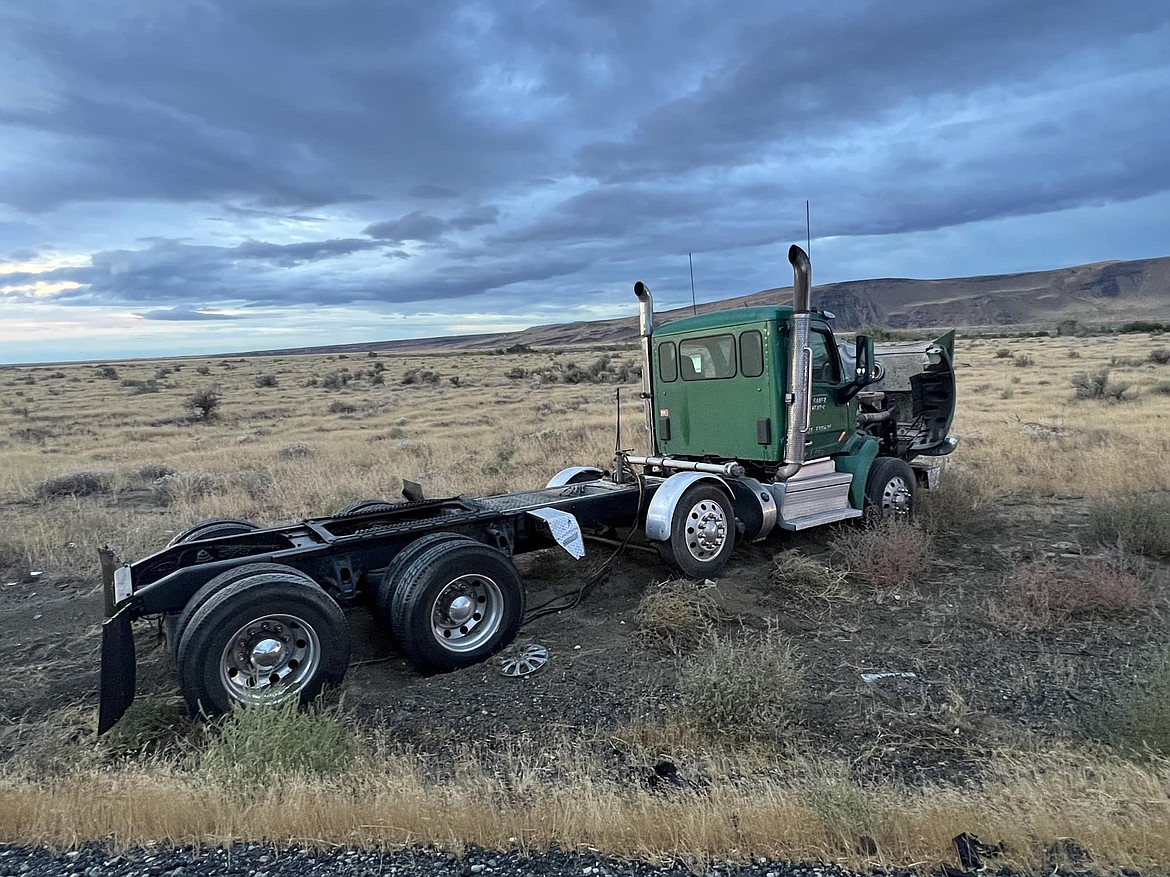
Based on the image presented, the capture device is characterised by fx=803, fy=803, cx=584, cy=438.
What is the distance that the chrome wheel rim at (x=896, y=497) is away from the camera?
8.92 metres

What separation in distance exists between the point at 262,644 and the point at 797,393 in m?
5.15

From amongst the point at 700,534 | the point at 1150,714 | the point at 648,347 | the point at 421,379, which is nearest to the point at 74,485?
the point at 648,347

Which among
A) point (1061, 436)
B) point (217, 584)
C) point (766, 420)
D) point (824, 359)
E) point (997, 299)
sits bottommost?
point (1061, 436)

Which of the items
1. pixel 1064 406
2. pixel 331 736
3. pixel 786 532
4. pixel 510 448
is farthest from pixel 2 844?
pixel 1064 406

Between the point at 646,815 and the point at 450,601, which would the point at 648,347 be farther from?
the point at 646,815

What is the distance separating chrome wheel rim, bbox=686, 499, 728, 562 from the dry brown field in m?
0.40

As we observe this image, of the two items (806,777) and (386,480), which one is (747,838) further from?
(386,480)

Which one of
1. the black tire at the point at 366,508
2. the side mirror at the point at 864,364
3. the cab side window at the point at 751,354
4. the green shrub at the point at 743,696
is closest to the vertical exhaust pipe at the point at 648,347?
the cab side window at the point at 751,354

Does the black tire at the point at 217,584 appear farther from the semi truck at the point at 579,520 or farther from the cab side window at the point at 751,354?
the cab side window at the point at 751,354

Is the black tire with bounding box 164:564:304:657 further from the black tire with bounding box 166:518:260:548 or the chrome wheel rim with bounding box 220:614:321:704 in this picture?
the black tire with bounding box 166:518:260:548

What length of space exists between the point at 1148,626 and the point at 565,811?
5.10 meters

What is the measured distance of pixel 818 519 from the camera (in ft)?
26.8

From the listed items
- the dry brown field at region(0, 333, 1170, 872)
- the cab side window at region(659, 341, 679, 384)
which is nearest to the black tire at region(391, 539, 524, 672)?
the dry brown field at region(0, 333, 1170, 872)

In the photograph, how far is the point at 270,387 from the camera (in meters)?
39.7
